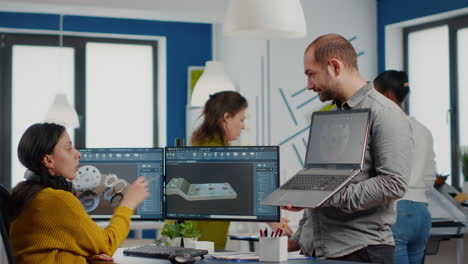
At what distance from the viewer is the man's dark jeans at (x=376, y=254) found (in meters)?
2.50

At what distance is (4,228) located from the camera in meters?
2.38

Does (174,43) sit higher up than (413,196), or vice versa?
(174,43)

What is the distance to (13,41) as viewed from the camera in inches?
336

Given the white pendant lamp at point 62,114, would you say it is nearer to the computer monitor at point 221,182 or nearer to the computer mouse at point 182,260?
the computer monitor at point 221,182

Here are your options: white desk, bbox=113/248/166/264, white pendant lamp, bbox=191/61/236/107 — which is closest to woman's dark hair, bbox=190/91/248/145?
white desk, bbox=113/248/166/264

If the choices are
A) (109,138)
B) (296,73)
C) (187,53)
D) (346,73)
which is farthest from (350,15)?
(346,73)

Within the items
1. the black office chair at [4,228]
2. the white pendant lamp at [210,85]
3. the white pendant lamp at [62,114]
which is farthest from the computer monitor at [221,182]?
the white pendant lamp at [62,114]

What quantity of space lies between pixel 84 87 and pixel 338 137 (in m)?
6.61

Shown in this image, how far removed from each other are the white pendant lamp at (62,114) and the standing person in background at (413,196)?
12.7 feet

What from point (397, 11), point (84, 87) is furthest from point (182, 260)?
point (84, 87)

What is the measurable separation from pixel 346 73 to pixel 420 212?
1.08 m

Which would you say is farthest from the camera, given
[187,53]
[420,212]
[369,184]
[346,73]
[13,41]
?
[187,53]

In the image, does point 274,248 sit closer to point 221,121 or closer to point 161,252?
point 161,252

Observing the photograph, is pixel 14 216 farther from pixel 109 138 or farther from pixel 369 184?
pixel 109 138
